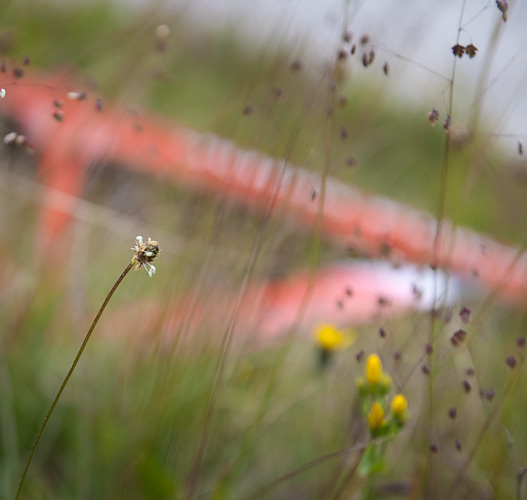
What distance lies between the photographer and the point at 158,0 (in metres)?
1.46

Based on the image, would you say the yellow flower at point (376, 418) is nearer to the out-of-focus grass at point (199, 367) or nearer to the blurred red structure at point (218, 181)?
the out-of-focus grass at point (199, 367)

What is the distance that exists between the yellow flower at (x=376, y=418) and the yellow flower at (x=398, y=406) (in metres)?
0.02

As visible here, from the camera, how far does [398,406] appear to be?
2.93ft

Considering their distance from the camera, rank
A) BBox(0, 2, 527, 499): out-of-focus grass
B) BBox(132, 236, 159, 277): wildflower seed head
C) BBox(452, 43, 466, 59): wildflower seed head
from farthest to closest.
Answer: BBox(0, 2, 527, 499): out-of-focus grass → BBox(452, 43, 466, 59): wildflower seed head → BBox(132, 236, 159, 277): wildflower seed head

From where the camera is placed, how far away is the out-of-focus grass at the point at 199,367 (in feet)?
3.81

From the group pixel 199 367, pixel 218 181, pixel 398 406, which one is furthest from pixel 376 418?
pixel 218 181

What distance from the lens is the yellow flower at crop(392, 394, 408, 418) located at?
0.89m

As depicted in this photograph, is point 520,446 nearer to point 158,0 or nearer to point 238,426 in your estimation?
point 238,426

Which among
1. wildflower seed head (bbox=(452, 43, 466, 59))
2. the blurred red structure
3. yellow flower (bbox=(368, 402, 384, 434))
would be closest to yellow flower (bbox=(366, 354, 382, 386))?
yellow flower (bbox=(368, 402, 384, 434))

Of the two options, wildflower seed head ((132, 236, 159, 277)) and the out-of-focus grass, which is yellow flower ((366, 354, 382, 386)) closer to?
the out-of-focus grass

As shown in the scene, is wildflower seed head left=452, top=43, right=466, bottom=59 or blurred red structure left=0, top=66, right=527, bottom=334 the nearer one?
wildflower seed head left=452, top=43, right=466, bottom=59

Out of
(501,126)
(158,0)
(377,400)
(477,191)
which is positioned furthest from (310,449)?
(477,191)

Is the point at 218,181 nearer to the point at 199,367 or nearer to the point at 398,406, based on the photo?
the point at 199,367

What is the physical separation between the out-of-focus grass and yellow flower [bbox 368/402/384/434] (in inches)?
2.9
